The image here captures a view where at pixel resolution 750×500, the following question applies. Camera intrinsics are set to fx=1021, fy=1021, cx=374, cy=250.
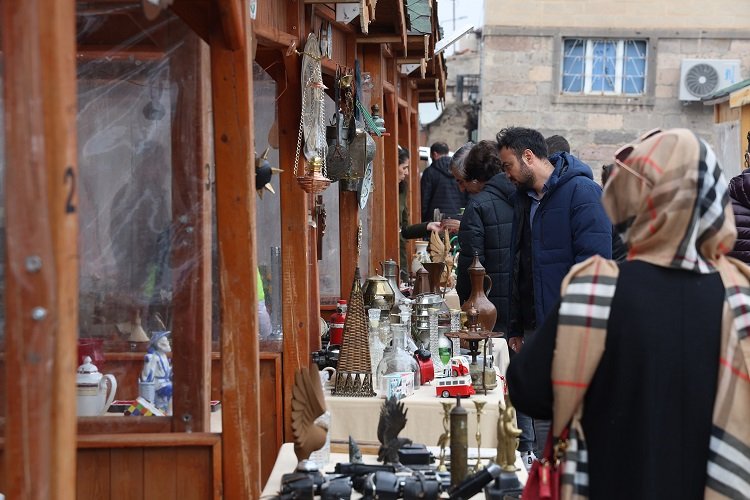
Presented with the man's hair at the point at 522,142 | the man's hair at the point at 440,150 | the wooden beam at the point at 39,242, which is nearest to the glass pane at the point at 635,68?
the man's hair at the point at 440,150

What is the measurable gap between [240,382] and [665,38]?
57.5ft

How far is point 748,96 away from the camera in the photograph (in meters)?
11.4

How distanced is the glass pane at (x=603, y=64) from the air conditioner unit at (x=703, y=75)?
1260 mm

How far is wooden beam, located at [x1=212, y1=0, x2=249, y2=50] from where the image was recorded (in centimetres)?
272

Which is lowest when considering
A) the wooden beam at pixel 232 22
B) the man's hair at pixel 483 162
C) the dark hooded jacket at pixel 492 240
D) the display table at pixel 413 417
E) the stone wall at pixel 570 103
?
the display table at pixel 413 417

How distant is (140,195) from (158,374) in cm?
58

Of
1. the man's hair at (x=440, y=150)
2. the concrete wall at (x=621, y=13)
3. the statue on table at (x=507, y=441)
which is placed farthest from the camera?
the concrete wall at (x=621, y=13)

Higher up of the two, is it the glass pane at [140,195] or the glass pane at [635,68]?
the glass pane at [635,68]

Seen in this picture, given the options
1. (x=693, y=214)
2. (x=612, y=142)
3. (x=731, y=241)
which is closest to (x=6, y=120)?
(x=693, y=214)

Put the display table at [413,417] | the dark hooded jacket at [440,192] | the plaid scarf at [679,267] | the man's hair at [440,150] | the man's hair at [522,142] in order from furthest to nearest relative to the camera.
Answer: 1. the man's hair at [440,150]
2. the dark hooded jacket at [440,192]
3. the man's hair at [522,142]
4. the display table at [413,417]
5. the plaid scarf at [679,267]

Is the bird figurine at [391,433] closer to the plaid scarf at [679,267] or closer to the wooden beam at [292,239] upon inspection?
the plaid scarf at [679,267]

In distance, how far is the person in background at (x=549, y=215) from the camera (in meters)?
4.82

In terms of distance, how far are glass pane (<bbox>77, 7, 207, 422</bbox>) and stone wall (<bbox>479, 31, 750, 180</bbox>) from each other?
16104mm

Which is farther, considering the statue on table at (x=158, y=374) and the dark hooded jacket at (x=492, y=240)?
the dark hooded jacket at (x=492, y=240)
